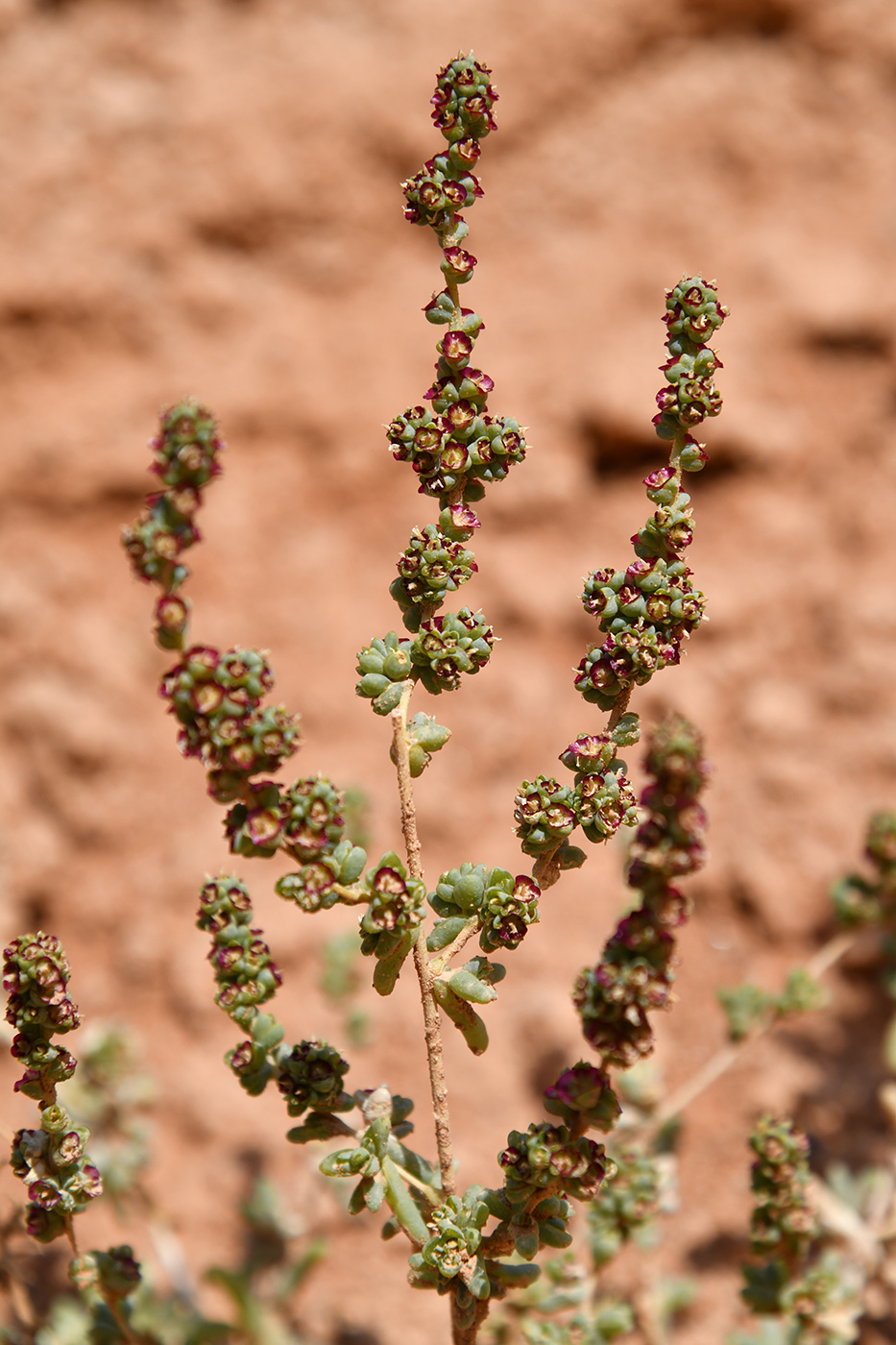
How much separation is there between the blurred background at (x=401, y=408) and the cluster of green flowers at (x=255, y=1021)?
153cm

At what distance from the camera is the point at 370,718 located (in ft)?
10.1

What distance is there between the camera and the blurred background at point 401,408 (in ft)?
9.53

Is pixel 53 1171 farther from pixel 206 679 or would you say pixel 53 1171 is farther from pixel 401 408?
pixel 401 408

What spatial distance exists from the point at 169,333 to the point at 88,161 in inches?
18.5

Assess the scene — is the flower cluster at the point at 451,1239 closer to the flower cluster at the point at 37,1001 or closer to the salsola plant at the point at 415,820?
the salsola plant at the point at 415,820

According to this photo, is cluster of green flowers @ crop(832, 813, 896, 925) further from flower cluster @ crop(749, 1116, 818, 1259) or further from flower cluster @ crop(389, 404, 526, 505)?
flower cluster @ crop(389, 404, 526, 505)

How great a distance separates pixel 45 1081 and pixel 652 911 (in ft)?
2.33

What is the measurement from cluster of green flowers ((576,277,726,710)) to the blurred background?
1.70m

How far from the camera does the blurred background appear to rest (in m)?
2.91

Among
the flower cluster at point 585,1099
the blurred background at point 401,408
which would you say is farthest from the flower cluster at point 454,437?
the blurred background at point 401,408

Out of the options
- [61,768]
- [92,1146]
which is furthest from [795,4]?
[92,1146]

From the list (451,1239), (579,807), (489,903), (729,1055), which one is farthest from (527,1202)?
(729,1055)

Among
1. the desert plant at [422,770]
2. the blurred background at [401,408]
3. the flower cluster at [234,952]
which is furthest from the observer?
the blurred background at [401,408]

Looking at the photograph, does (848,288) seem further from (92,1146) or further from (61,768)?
(92,1146)
